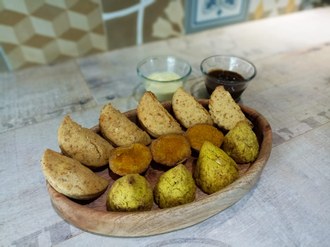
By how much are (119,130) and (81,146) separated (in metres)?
0.08

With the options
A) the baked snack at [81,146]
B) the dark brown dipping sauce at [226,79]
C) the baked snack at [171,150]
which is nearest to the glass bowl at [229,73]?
the dark brown dipping sauce at [226,79]

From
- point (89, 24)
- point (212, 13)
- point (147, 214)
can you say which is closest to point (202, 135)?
point (147, 214)

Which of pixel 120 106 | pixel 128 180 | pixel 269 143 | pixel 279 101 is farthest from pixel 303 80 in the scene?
pixel 128 180

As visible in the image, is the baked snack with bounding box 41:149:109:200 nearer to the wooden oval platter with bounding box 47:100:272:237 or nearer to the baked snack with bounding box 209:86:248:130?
the wooden oval platter with bounding box 47:100:272:237

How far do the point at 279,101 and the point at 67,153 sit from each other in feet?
2.01

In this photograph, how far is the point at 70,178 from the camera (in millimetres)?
469

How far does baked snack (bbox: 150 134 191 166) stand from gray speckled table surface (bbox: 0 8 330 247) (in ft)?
0.41

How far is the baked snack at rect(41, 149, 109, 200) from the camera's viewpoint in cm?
46

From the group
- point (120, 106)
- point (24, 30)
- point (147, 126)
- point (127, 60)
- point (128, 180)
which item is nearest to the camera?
point (128, 180)

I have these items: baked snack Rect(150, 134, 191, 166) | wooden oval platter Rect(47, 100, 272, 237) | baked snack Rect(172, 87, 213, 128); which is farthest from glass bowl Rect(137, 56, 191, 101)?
wooden oval platter Rect(47, 100, 272, 237)

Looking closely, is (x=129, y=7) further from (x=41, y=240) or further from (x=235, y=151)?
(x=41, y=240)

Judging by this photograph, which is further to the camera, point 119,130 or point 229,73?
point 229,73

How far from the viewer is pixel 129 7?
1040 millimetres

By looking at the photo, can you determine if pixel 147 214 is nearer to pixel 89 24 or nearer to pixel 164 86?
pixel 164 86
